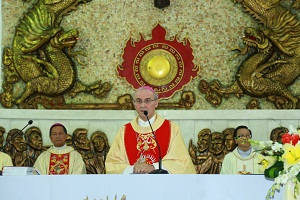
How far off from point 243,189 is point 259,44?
19.4 ft

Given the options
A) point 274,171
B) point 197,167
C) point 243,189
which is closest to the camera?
point 274,171

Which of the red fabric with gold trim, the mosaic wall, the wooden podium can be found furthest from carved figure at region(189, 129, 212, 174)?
the wooden podium

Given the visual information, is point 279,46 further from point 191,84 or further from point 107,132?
point 107,132

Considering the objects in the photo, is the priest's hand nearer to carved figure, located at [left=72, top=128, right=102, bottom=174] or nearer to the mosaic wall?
carved figure, located at [left=72, top=128, right=102, bottom=174]

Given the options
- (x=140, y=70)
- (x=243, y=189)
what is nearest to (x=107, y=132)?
(x=140, y=70)

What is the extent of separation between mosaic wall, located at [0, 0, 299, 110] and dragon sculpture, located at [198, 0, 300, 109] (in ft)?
0.58

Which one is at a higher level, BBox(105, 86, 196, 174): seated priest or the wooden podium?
BBox(105, 86, 196, 174): seated priest

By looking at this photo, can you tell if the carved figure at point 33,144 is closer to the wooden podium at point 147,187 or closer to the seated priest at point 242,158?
the seated priest at point 242,158

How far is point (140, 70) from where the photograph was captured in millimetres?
12844

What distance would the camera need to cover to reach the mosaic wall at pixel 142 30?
1285 cm

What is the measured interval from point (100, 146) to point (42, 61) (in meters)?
1.61

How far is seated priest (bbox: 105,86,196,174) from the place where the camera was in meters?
9.20

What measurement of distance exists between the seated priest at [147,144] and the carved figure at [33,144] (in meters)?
3.07

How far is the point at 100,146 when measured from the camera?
12.5m
